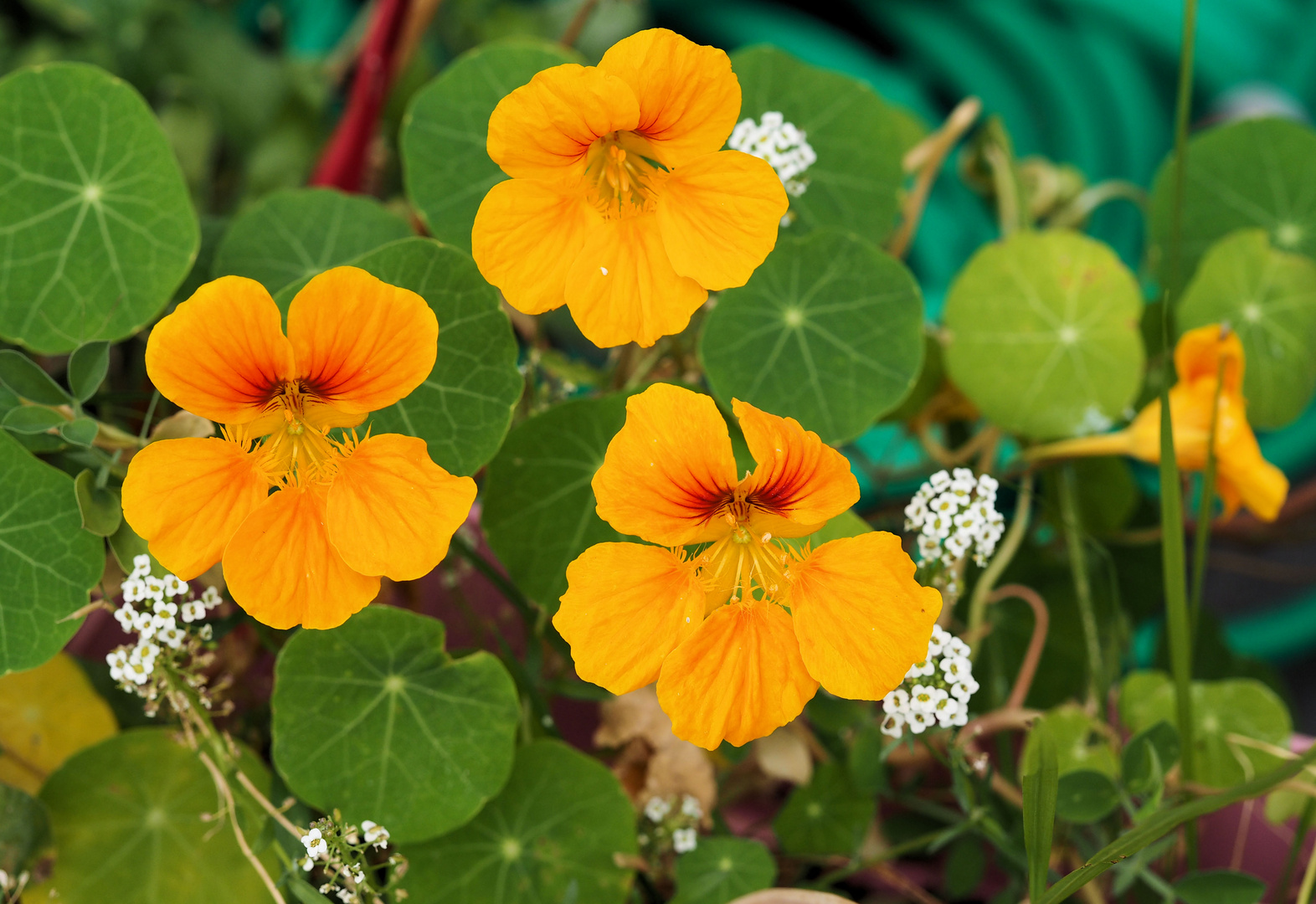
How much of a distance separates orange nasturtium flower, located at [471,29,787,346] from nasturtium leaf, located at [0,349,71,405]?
0.24 m

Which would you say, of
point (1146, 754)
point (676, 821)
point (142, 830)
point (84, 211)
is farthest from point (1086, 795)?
point (84, 211)

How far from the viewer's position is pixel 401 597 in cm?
74

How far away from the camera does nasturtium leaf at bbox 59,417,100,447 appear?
48cm

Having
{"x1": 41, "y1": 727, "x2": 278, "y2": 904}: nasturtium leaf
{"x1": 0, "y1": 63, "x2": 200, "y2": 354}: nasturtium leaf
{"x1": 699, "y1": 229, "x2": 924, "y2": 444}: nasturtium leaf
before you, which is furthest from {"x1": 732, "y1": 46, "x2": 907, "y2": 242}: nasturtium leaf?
{"x1": 41, "y1": 727, "x2": 278, "y2": 904}: nasturtium leaf

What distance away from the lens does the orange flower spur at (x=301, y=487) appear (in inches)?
17.0

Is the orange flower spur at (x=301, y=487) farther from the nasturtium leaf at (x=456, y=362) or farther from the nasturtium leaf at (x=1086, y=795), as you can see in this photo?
the nasturtium leaf at (x=1086, y=795)

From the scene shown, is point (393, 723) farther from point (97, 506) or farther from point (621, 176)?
point (621, 176)

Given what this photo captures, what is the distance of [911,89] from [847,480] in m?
1.13

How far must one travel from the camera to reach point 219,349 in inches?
17.0

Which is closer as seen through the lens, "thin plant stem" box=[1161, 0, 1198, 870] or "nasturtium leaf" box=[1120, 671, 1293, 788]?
"thin plant stem" box=[1161, 0, 1198, 870]

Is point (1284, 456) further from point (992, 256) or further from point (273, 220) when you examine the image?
point (273, 220)

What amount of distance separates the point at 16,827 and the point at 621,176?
0.52 metres

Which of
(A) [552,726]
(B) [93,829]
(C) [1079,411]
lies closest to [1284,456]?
(C) [1079,411]

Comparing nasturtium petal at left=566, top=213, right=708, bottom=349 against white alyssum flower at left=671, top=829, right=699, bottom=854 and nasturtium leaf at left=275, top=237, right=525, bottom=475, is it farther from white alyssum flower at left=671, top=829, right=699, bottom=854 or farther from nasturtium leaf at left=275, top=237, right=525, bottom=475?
white alyssum flower at left=671, top=829, right=699, bottom=854
